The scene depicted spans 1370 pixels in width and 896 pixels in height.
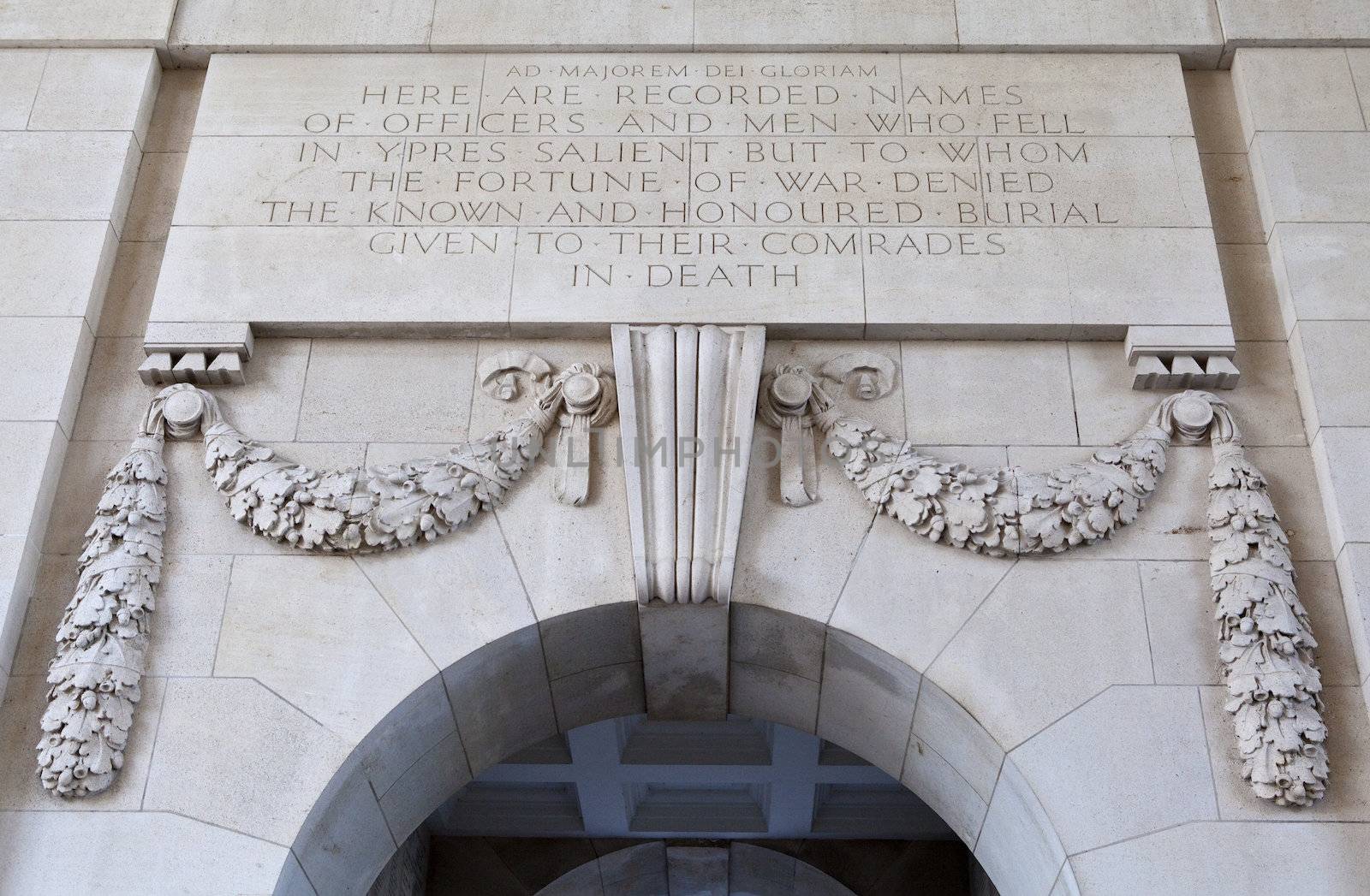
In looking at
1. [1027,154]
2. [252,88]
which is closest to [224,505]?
[252,88]

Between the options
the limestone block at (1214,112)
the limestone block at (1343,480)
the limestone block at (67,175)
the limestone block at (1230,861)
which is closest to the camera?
the limestone block at (1230,861)

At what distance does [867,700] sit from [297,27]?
17.8ft

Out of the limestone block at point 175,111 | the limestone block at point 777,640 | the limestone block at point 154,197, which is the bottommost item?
the limestone block at point 777,640

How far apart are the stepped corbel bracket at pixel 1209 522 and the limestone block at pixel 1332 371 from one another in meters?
0.47

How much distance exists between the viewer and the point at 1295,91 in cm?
913

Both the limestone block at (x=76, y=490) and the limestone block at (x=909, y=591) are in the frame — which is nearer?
the limestone block at (x=909, y=591)

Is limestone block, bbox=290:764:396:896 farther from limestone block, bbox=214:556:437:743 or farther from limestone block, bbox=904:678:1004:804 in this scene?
limestone block, bbox=904:678:1004:804

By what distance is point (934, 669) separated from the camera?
740cm

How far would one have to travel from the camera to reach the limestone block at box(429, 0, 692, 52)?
9336 millimetres

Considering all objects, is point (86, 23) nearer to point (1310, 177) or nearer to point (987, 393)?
point (987, 393)

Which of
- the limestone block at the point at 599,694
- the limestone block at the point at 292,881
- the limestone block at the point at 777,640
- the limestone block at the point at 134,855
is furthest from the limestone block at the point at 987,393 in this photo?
the limestone block at the point at 134,855

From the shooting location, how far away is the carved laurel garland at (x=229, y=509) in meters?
7.15

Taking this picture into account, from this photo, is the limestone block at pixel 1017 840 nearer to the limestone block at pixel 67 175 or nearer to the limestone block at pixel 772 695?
the limestone block at pixel 772 695

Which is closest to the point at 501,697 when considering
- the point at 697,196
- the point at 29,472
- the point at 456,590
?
the point at 456,590
